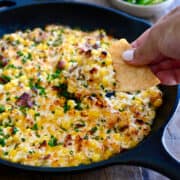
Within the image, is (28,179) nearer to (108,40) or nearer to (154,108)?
(154,108)

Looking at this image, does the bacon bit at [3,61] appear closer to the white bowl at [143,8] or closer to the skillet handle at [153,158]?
the skillet handle at [153,158]

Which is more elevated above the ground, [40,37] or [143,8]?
[143,8]

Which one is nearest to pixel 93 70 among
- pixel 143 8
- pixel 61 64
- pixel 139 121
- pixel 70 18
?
pixel 61 64

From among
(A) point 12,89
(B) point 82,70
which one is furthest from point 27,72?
(B) point 82,70

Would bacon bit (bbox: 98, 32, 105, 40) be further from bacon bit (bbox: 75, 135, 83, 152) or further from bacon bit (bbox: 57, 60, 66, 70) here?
bacon bit (bbox: 75, 135, 83, 152)

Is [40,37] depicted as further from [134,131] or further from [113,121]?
[134,131]

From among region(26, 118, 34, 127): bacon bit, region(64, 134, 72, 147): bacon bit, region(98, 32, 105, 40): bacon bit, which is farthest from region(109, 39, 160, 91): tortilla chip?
region(98, 32, 105, 40): bacon bit
